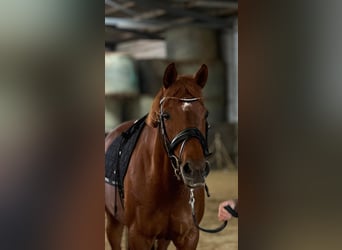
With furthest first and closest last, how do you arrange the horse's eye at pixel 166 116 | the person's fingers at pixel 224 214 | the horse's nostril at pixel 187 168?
1. the horse's eye at pixel 166 116
2. the horse's nostril at pixel 187 168
3. the person's fingers at pixel 224 214

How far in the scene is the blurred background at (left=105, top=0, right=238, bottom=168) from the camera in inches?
203

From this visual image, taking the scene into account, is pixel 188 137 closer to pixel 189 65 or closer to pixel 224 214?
pixel 224 214

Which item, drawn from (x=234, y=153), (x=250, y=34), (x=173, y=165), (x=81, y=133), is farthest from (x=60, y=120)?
(x=234, y=153)

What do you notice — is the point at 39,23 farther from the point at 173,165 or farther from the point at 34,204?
the point at 173,165

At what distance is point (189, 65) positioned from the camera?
5355mm

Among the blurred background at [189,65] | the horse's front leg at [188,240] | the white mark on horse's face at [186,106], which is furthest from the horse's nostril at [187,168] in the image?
the blurred background at [189,65]

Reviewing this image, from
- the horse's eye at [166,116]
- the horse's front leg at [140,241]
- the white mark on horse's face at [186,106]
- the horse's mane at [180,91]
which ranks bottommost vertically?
the horse's front leg at [140,241]

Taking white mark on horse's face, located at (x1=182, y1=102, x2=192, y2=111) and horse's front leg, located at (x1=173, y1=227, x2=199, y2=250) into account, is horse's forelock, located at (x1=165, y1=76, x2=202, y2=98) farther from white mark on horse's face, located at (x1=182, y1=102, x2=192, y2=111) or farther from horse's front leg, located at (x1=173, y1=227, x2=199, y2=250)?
horse's front leg, located at (x1=173, y1=227, x2=199, y2=250)

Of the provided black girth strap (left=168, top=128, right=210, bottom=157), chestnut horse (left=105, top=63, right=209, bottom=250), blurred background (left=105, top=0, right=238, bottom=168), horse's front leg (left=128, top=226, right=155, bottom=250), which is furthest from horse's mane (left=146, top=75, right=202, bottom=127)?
blurred background (left=105, top=0, right=238, bottom=168)

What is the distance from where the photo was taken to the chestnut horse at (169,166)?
109cm

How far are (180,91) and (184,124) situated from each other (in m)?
0.10

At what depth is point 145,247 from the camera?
1.25m

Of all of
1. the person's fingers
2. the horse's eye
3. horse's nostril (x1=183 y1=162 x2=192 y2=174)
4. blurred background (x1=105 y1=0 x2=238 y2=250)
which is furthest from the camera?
blurred background (x1=105 y1=0 x2=238 y2=250)

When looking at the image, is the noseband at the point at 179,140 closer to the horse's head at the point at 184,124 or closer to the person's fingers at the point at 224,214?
the horse's head at the point at 184,124
